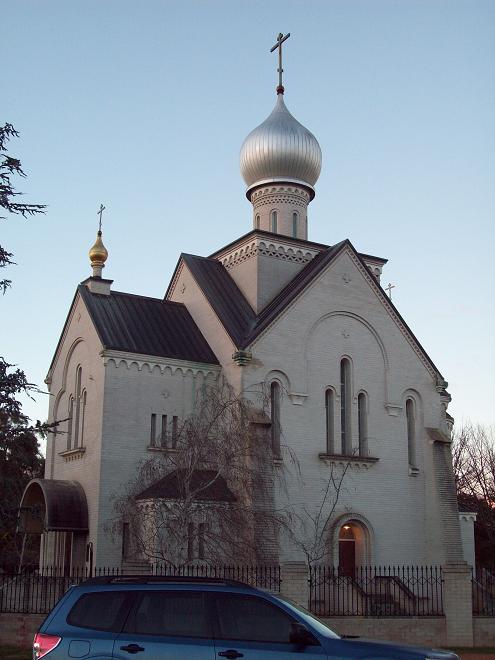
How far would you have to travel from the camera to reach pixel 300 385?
100ft

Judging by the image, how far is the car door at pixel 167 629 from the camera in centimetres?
1000

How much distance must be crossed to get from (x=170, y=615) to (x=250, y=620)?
0.96m

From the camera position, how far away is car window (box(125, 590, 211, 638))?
10234 mm

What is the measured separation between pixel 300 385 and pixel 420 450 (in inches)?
232

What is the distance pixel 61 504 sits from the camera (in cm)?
2791

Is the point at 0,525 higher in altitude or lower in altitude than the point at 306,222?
lower

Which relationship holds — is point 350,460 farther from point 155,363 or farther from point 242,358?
point 155,363

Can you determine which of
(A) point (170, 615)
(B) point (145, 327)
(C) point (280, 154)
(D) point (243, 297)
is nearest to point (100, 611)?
→ (A) point (170, 615)

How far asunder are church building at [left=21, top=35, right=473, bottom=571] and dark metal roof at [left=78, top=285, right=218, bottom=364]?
73mm

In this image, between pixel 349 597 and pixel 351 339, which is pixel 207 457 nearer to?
pixel 349 597

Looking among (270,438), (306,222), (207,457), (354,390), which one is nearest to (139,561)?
(207,457)

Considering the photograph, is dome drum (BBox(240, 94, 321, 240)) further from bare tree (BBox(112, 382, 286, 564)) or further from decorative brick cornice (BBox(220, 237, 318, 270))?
bare tree (BBox(112, 382, 286, 564))

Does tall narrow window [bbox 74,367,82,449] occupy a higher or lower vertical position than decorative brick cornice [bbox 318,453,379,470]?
higher

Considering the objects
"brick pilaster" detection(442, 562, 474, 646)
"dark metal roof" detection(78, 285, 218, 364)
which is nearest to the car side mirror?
"brick pilaster" detection(442, 562, 474, 646)
